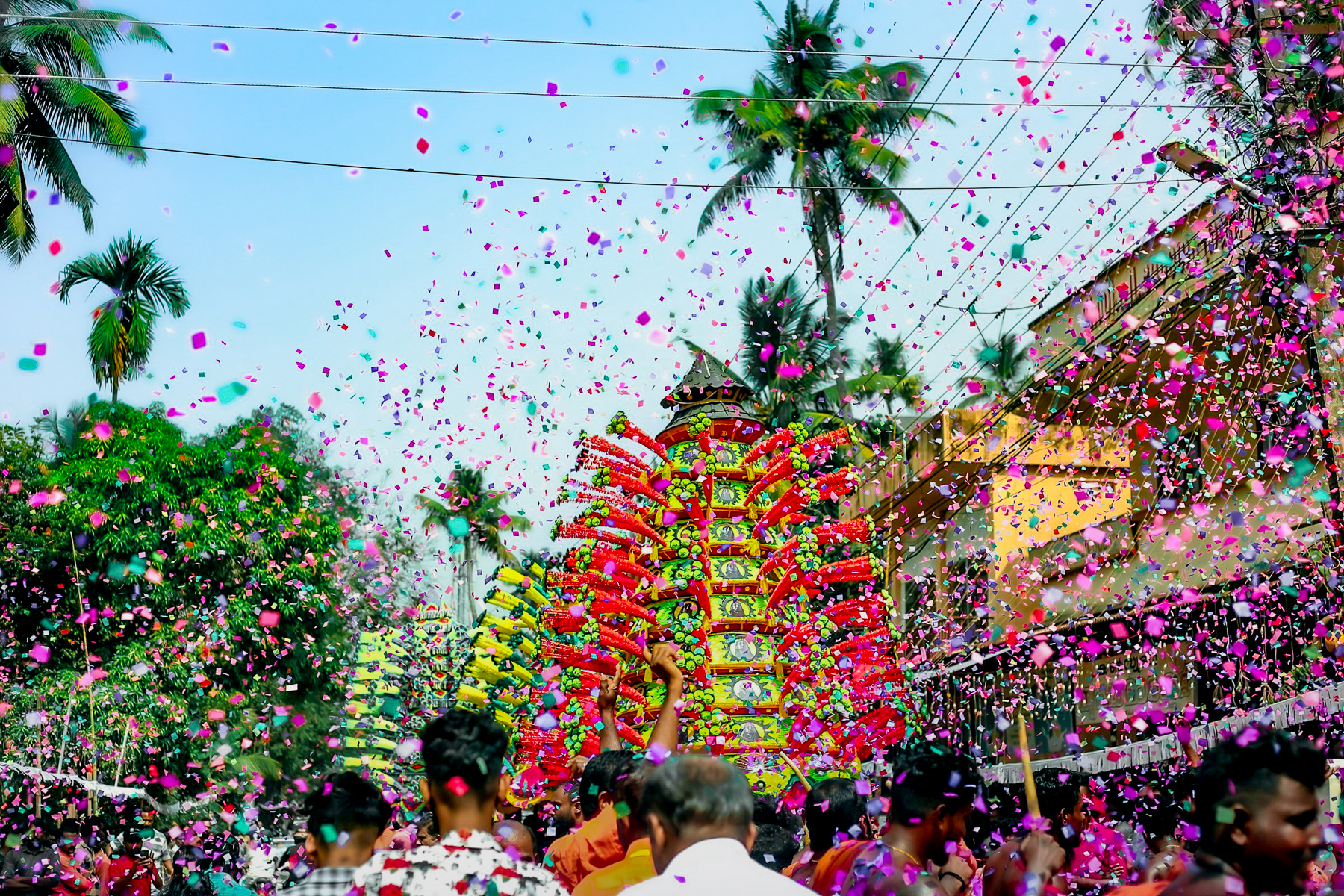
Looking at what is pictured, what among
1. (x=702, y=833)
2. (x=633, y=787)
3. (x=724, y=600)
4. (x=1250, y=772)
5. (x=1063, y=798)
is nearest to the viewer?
(x=1250, y=772)

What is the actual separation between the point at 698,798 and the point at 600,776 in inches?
72.3

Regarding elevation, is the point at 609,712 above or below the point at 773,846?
above

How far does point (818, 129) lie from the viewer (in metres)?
25.0

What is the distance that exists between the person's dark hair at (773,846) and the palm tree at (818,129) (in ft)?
66.9

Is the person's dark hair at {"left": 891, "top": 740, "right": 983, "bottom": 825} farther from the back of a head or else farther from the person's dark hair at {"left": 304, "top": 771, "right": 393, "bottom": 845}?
the back of a head

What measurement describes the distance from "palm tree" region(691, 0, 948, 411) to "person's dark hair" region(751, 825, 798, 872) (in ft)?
66.9

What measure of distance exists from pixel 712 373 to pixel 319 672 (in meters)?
25.3

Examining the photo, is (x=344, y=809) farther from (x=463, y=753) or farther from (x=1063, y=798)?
(x=1063, y=798)

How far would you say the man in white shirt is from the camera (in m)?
2.85

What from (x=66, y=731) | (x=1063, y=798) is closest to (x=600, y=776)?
(x=1063, y=798)

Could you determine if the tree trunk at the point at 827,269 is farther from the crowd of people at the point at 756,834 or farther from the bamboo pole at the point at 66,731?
the crowd of people at the point at 756,834

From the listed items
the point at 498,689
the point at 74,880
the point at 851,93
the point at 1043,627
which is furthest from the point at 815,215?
the point at 74,880

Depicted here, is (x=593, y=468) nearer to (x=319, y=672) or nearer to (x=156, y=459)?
(x=156, y=459)

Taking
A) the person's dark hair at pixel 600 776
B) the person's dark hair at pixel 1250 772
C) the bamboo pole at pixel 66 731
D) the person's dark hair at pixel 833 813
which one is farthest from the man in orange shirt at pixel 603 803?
the bamboo pole at pixel 66 731
